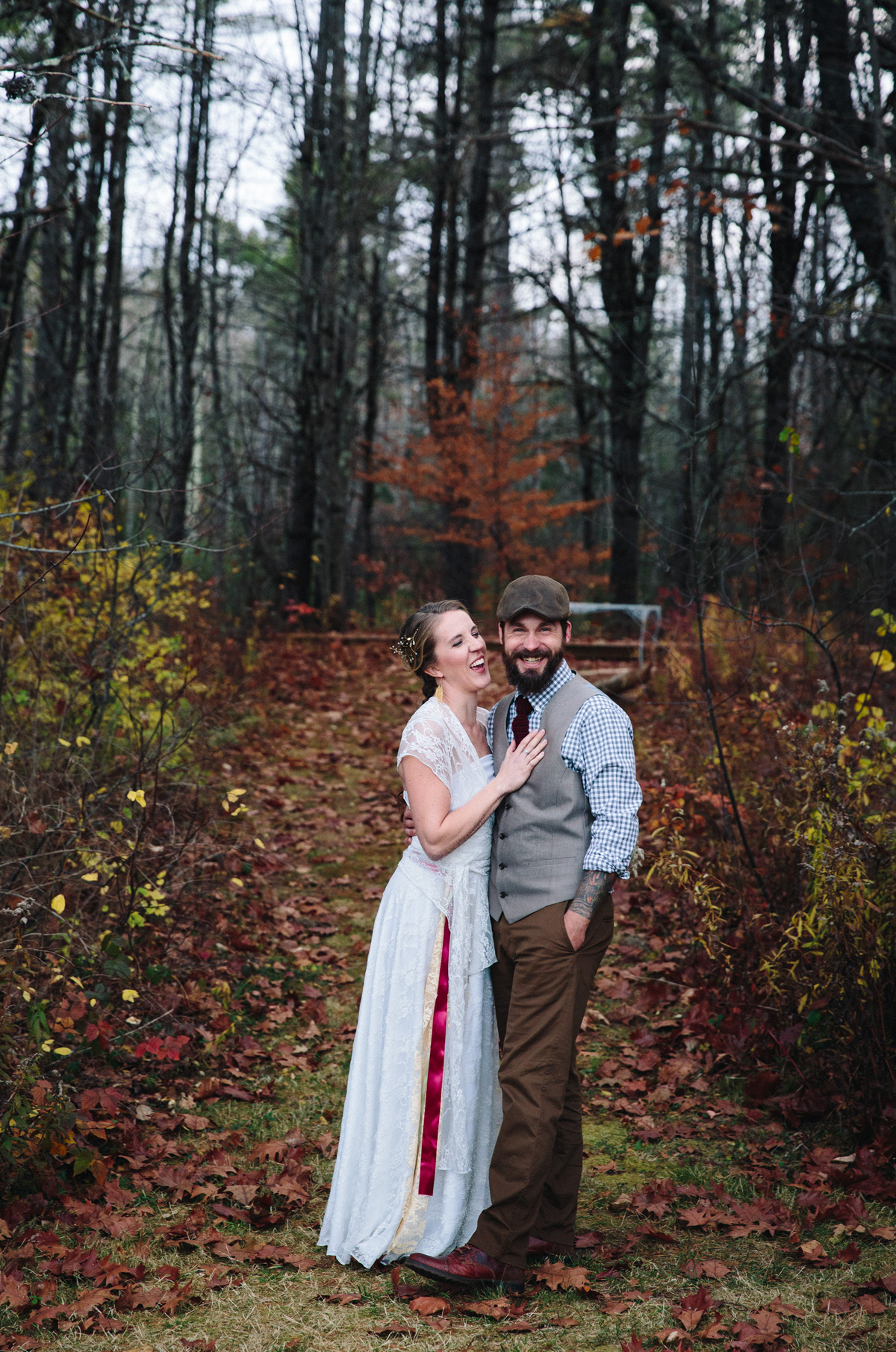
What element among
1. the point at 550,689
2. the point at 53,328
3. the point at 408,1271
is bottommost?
the point at 408,1271

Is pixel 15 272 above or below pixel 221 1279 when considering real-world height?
above

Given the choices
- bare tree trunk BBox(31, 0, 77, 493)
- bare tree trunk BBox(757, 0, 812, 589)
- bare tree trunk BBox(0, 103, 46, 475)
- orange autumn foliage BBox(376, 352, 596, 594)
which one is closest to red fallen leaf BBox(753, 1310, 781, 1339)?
bare tree trunk BBox(0, 103, 46, 475)

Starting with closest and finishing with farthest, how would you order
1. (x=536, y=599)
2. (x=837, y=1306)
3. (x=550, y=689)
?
(x=837, y=1306)
(x=536, y=599)
(x=550, y=689)

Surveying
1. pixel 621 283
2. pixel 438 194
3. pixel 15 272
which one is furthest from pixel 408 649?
pixel 438 194

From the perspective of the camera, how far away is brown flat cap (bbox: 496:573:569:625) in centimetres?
339

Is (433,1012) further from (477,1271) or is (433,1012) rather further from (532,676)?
(532,676)

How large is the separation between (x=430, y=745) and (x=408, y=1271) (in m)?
1.68

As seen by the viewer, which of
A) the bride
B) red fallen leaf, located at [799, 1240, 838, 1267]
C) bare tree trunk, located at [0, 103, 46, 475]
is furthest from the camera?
bare tree trunk, located at [0, 103, 46, 475]

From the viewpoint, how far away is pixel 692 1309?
304 centimetres

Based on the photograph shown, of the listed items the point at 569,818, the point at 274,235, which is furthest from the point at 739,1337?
the point at 274,235

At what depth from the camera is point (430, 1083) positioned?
136 inches

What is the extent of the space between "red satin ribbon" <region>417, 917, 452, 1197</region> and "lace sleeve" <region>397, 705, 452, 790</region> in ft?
1.77

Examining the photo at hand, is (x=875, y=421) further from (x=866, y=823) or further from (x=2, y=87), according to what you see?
(x=2, y=87)

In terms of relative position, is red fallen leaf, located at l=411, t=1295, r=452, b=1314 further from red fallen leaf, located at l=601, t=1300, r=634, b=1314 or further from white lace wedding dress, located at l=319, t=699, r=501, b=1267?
red fallen leaf, located at l=601, t=1300, r=634, b=1314
